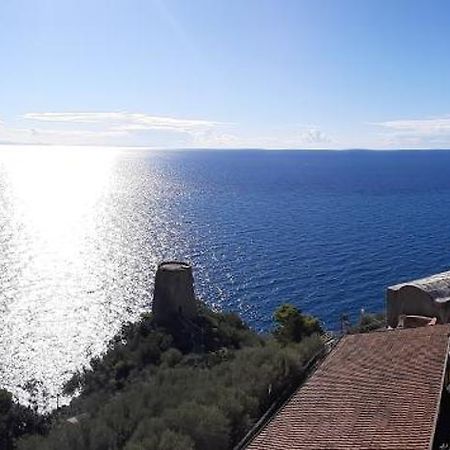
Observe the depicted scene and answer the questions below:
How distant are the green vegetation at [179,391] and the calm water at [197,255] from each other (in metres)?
6.85

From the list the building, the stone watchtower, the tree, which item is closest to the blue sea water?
the stone watchtower

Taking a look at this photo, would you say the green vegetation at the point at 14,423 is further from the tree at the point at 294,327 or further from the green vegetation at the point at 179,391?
the tree at the point at 294,327

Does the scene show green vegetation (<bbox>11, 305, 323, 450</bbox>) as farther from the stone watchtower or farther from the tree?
the stone watchtower

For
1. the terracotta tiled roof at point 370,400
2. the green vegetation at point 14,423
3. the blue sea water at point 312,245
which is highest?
the terracotta tiled roof at point 370,400

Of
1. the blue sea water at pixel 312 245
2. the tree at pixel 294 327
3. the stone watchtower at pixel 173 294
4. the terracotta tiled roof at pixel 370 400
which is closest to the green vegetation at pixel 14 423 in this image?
the stone watchtower at pixel 173 294

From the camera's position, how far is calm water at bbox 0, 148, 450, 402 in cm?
4419

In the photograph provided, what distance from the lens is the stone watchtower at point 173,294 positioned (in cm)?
3400

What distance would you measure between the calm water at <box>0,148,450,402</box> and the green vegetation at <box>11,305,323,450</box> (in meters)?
6.85

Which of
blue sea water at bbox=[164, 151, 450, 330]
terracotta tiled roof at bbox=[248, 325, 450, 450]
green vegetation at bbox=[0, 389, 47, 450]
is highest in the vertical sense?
terracotta tiled roof at bbox=[248, 325, 450, 450]

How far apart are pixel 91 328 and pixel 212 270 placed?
16.2 meters

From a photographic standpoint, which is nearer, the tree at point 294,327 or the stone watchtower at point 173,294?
the tree at point 294,327

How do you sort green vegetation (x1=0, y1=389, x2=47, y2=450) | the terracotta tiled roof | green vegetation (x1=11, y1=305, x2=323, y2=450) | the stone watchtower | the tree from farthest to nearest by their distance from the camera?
the stone watchtower < the tree < green vegetation (x1=0, y1=389, x2=47, y2=450) < green vegetation (x1=11, y1=305, x2=323, y2=450) < the terracotta tiled roof

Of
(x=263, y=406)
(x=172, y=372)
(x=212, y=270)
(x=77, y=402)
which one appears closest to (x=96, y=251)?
(x=212, y=270)

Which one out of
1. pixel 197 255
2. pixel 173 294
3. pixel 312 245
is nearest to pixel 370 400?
pixel 173 294
